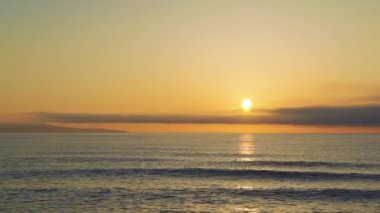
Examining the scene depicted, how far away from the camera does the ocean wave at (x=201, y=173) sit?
5738 cm

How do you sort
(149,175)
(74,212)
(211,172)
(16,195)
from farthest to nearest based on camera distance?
(211,172), (149,175), (16,195), (74,212)

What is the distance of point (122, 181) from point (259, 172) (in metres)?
20.7

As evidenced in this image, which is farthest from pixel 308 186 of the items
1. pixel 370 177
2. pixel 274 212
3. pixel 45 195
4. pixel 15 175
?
pixel 15 175

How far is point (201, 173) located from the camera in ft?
204

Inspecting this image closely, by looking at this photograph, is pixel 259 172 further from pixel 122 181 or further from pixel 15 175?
pixel 15 175

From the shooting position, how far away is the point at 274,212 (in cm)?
3562

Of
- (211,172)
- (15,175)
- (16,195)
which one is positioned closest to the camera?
(16,195)

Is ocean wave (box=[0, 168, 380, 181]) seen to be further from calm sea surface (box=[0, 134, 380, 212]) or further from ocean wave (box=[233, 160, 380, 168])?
ocean wave (box=[233, 160, 380, 168])

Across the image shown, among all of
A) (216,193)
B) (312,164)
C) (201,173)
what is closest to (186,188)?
(216,193)

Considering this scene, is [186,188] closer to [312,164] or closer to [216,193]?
[216,193]

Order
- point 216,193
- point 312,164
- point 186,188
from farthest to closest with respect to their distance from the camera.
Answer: point 312,164 → point 186,188 → point 216,193

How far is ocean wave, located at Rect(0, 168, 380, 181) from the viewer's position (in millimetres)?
57375

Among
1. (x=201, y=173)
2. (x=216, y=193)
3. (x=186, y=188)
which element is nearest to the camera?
(x=216, y=193)

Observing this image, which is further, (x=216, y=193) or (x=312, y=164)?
(x=312, y=164)
